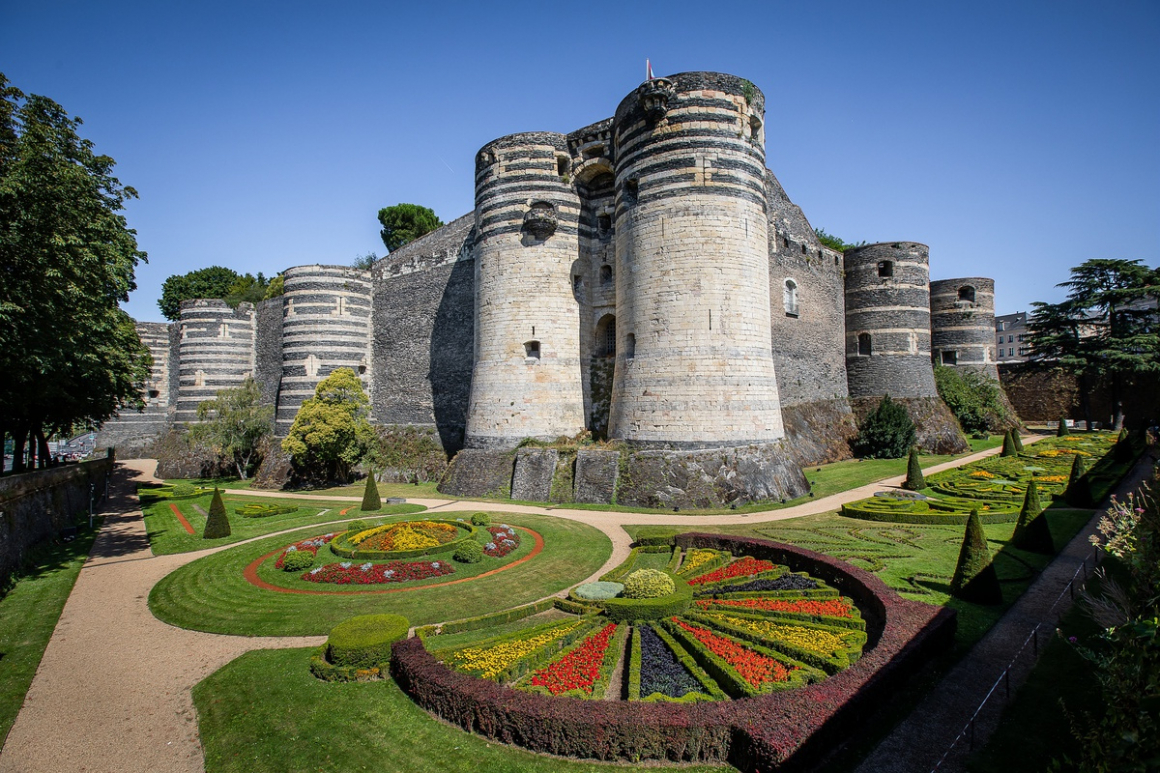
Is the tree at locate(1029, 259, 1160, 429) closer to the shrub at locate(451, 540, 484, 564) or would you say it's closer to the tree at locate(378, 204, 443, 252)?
the shrub at locate(451, 540, 484, 564)

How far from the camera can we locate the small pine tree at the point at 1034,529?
14.1 meters

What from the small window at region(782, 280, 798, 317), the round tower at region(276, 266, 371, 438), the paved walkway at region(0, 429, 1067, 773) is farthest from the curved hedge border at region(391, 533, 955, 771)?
the round tower at region(276, 266, 371, 438)

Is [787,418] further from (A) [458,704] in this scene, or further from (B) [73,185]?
(B) [73,185]

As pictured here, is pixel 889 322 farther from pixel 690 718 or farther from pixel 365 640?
pixel 365 640

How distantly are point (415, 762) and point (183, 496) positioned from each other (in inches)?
1121

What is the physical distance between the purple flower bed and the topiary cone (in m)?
6.12

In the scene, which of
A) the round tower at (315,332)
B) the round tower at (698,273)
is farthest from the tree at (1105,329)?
the round tower at (315,332)

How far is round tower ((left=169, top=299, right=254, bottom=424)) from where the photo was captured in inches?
1660

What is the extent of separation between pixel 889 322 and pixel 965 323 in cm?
829

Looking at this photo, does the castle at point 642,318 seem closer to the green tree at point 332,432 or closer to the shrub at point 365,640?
the green tree at point 332,432

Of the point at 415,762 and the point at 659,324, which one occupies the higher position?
the point at 659,324

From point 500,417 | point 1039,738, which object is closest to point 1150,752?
point 1039,738

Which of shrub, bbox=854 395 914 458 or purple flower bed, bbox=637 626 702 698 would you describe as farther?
shrub, bbox=854 395 914 458

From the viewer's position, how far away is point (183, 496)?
1166 inches
